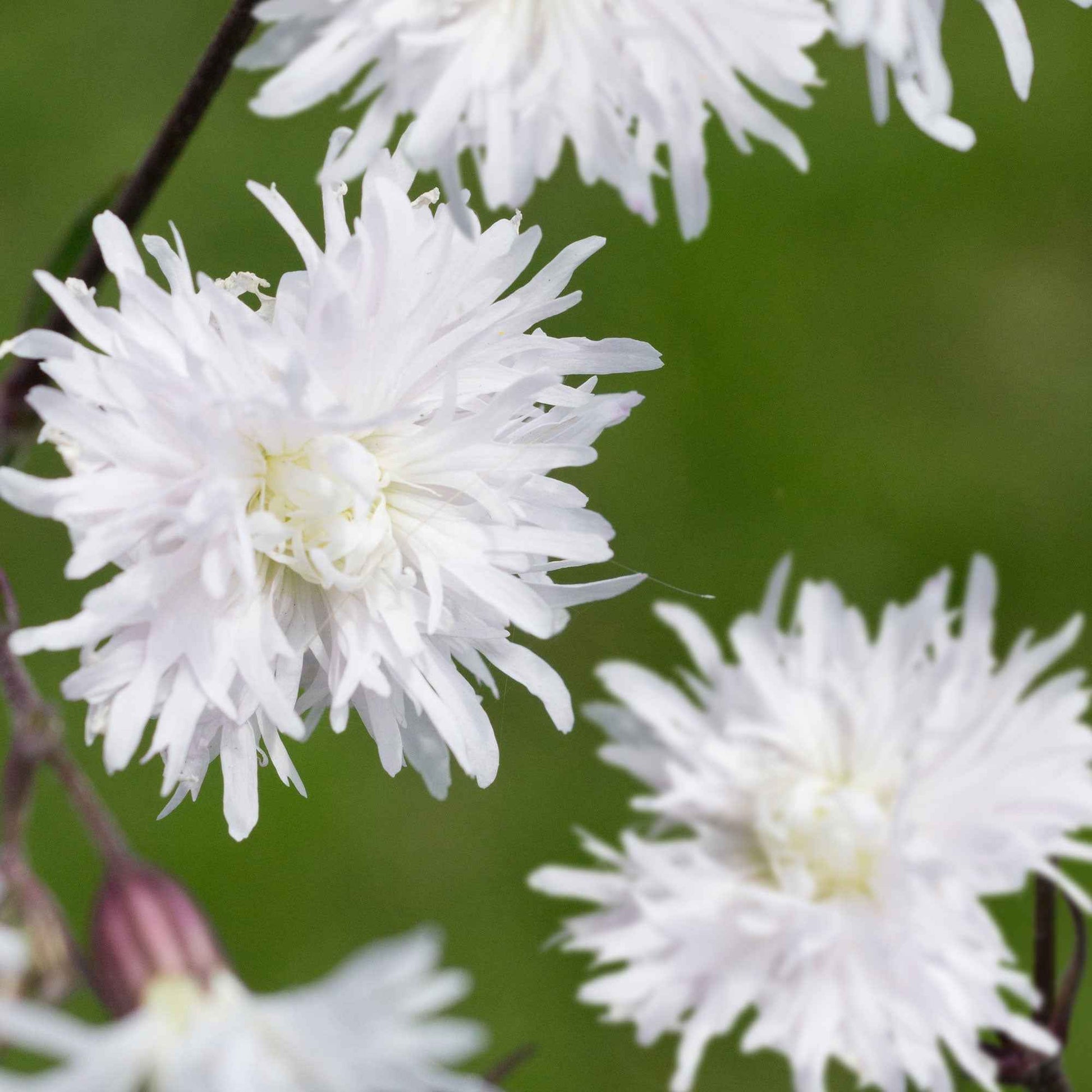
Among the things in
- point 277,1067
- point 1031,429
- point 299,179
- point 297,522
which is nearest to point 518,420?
point 297,522

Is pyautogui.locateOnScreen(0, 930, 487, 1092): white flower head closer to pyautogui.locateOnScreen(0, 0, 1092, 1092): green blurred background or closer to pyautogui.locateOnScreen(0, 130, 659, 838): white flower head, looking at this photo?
pyautogui.locateOnScreen(0, 130, 659, 838): white flower head

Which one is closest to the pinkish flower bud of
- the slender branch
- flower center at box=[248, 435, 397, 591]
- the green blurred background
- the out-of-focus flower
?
the out-of-focus flower

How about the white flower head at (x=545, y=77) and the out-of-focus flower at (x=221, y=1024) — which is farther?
the white flower head at (x=545, y=77)

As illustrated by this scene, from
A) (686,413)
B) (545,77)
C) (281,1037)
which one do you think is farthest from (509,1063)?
(686,413)

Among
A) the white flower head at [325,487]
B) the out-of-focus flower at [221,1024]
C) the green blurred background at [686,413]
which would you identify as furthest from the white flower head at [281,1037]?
the green blurred background at [686,413]

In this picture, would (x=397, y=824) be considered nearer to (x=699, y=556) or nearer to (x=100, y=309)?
(x=699, y=556)

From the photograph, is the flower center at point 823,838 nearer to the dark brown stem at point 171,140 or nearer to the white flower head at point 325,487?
the white flower head at point 325,487

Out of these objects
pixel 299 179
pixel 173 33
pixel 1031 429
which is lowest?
pixel 1031 429

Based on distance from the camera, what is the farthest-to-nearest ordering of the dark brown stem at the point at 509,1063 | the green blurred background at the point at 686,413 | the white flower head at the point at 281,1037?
the green blurred background at the point at 686,413 < the dark brown stem at the point at 509,1063 < the white flower head at the point at 281,1037
